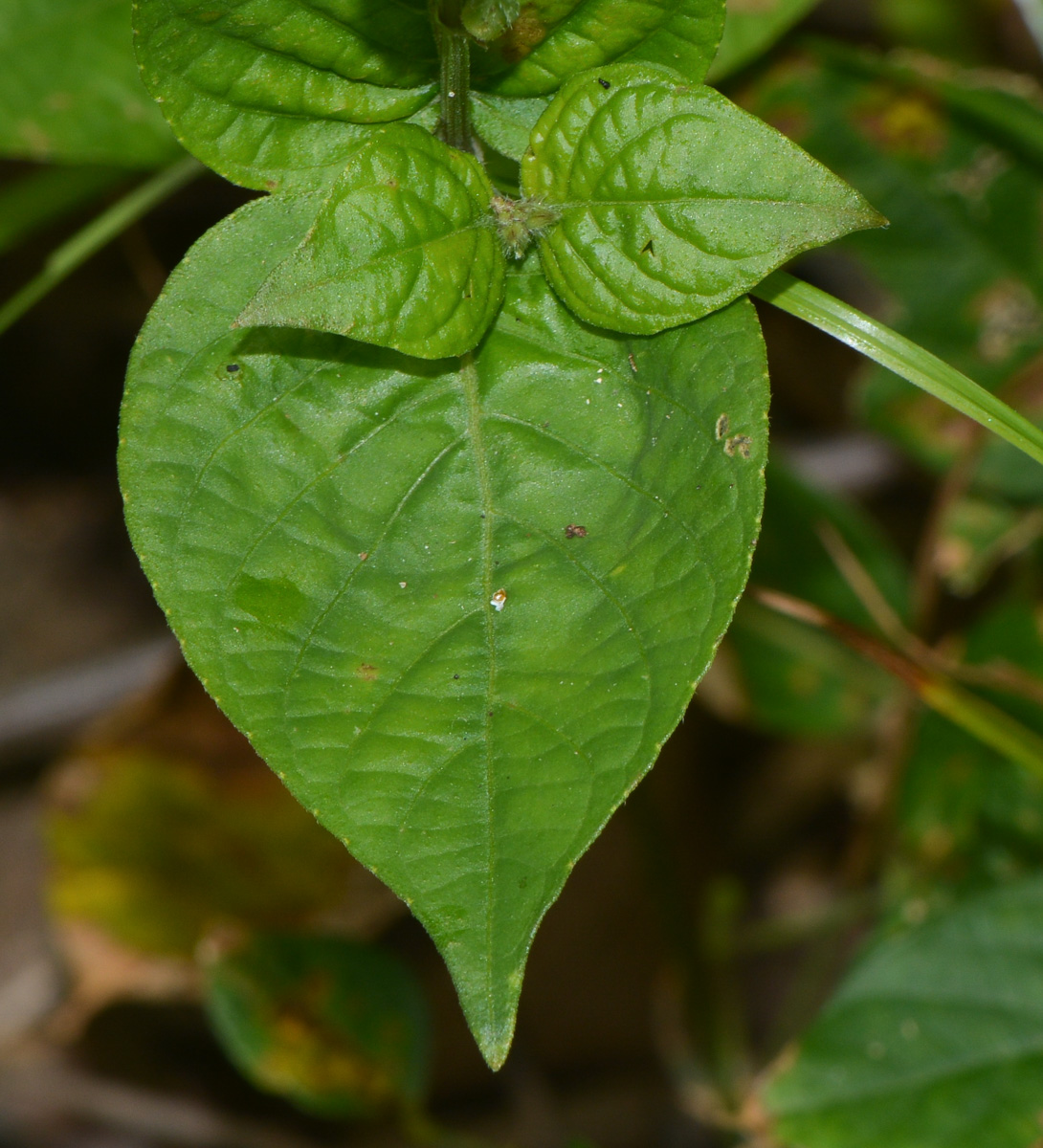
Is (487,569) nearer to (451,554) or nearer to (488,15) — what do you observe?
(451,554)

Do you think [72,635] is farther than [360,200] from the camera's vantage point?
Yes

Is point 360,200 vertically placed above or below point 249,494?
above

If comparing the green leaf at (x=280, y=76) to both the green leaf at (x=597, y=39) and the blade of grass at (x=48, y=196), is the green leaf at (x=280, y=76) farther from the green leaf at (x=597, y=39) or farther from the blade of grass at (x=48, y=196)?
the blade of grass at (x=48, y=196)

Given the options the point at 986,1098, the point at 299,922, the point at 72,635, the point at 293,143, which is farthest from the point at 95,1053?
the point at 293,143

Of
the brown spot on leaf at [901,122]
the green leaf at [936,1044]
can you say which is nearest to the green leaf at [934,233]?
the brown spot on leaf at [901,122]

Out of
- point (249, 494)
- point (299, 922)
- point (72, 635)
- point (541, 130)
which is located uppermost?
point (541, 130)

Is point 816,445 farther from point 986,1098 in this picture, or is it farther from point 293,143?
point 293,143

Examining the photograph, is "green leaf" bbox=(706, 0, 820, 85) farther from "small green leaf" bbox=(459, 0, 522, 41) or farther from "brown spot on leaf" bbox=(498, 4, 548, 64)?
"small green leaf" bbox=(459, 0, 522, 41)
